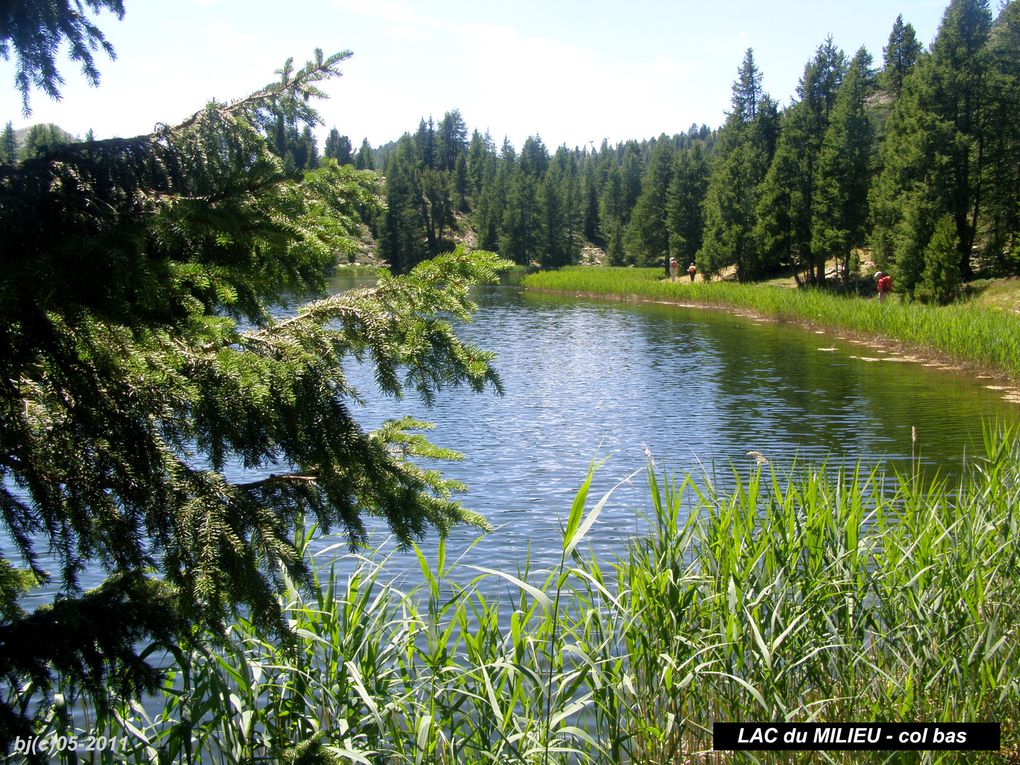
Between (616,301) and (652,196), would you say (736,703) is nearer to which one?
(616,301)

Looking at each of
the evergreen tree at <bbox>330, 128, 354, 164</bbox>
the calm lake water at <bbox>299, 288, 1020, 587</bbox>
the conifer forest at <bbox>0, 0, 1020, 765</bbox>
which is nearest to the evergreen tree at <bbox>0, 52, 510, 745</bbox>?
the conifer forest at <bbox>0, 0, 1020, 765</bbox>

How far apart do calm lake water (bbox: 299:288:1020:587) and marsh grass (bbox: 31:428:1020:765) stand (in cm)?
125

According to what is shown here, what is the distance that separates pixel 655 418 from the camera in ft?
56.6

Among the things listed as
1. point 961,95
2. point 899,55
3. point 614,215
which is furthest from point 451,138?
point 961,95

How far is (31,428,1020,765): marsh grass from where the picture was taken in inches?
158

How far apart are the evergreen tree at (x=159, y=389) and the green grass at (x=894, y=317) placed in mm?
19585

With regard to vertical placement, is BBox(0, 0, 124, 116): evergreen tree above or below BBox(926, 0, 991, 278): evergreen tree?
below

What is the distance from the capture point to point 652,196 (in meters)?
74.0

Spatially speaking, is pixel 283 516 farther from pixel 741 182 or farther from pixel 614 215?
pixel 614 215

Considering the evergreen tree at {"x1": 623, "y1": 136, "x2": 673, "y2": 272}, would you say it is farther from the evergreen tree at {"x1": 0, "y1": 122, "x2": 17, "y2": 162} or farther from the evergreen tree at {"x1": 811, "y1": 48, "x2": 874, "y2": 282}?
the evergreen tree at {"x1": 0, "y1": 122, "x2": 17, "y2": 162}

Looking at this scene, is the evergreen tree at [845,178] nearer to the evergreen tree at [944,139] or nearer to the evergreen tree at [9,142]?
the evergreen tree at [944,139]

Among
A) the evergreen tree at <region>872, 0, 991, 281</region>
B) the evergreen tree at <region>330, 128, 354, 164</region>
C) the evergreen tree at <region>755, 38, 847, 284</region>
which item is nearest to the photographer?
the evergreen tree at <region>872, 0, 991, 281</region>

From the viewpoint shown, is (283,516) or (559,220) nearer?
(283,516)

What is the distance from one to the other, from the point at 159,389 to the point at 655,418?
15.0 meters
